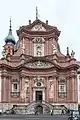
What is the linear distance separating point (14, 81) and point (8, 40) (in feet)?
62.0

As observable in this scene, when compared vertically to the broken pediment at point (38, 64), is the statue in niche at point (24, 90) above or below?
below

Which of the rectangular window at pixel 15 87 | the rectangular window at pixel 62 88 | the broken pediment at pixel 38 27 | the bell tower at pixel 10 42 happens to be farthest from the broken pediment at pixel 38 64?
the bell tower at pixel 10 42

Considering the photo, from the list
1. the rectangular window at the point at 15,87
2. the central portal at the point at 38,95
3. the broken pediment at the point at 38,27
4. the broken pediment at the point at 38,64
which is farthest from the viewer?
the broken pediment at the point at 38,27

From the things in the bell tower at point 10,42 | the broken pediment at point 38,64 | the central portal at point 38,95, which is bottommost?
the central portal at point 38,95

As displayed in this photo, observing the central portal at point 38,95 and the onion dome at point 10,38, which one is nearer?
the central portal at point 38,95

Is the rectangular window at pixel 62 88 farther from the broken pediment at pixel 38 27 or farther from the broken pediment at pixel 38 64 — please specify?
the broken pediment at pixel 38 27

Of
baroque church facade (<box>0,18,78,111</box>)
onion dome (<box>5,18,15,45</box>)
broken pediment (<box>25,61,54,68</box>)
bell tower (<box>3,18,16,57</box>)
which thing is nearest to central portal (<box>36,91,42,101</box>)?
baroque church facade (<box>0,18,78,111</box>)

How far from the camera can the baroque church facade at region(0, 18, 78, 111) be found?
5575 cm

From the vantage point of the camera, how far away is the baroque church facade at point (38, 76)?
55750mm

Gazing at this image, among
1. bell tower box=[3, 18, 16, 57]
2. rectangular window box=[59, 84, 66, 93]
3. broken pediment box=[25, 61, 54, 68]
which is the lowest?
rectangular window box=[59, 84, 66, 93]

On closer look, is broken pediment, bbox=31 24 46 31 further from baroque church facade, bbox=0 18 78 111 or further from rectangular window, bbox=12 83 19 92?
rectangular window, bbox=12 83 19 92

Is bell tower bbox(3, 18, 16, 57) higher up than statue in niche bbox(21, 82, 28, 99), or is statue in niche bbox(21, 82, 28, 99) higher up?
bell tower bbox(3, 18, 16, 57)

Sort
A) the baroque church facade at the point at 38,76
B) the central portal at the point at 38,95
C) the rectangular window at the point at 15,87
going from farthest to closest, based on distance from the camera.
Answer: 1. the central portal at the point at 38,95
2. the rectangular window at the point at 15,87
3. the baroque church facade at the point at 38,76

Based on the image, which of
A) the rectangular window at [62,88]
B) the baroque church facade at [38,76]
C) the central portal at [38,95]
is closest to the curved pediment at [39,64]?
the baroque church facade at [38,76]
